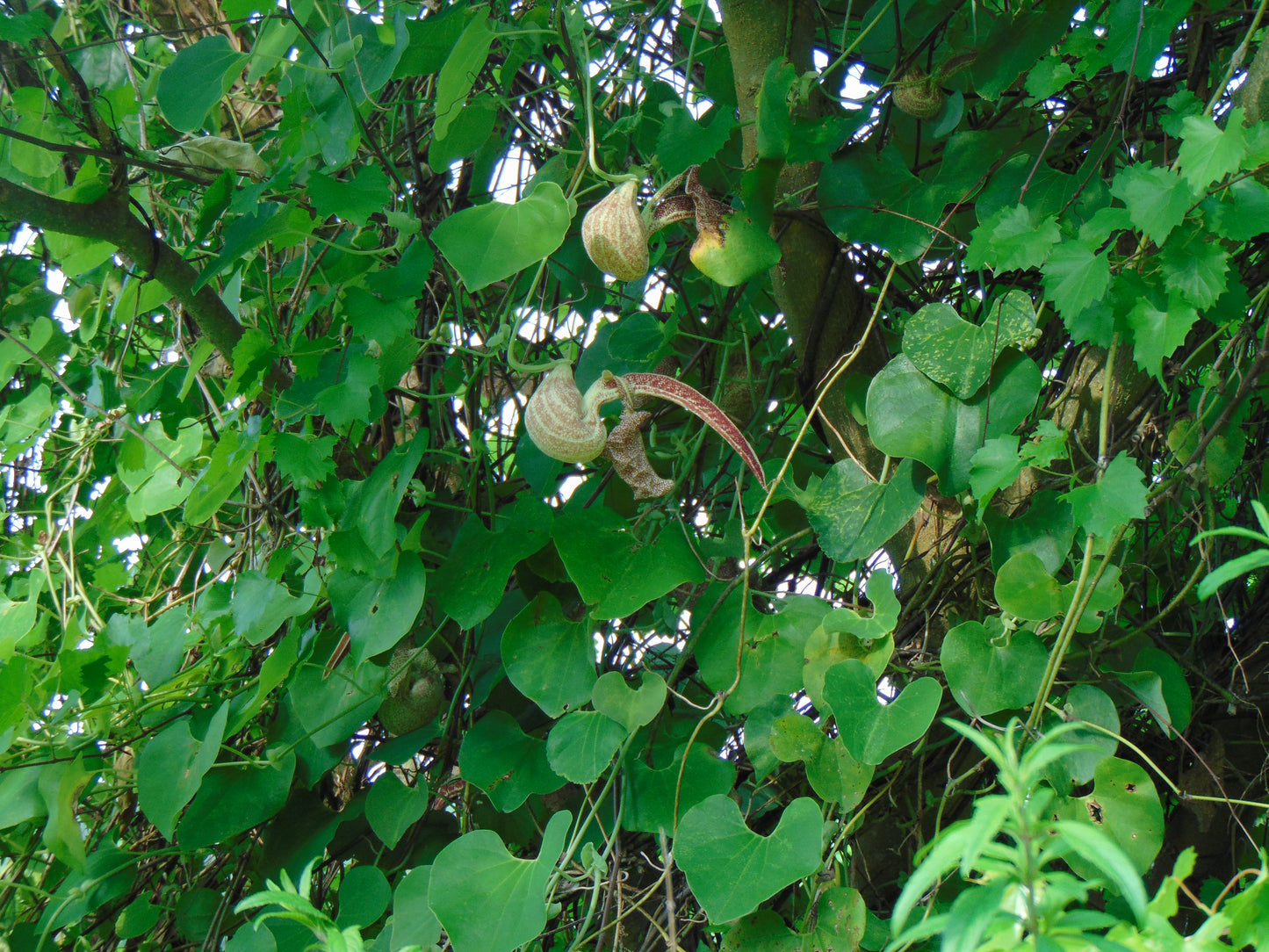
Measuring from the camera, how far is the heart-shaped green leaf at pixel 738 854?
802 mm

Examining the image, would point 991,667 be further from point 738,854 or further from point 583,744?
point 583,744

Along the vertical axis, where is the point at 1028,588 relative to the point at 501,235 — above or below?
below

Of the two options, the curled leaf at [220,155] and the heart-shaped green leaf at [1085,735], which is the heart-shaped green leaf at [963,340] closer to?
the heart-shaped green leaf at [1085,735]

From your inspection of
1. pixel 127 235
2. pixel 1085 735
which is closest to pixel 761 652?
pixel 1085 735

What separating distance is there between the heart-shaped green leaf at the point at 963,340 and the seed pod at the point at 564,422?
0.32 meters

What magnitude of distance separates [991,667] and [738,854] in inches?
11.3

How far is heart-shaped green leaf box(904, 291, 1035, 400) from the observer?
2.79 ft

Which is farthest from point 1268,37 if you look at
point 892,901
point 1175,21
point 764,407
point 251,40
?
point 251,40

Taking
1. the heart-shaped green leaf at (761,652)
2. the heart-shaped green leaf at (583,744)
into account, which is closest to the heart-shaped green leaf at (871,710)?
the heart-shaped green leaf at (761,652)

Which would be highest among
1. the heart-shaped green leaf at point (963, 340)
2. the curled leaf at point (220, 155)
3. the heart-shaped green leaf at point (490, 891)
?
the curled leaf at point (220, 155)

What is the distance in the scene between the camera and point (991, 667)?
2.75 ft

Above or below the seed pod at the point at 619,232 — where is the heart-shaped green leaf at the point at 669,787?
below

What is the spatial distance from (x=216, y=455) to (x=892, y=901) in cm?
99

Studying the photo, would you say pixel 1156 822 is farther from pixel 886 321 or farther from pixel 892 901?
pixel 886 321
